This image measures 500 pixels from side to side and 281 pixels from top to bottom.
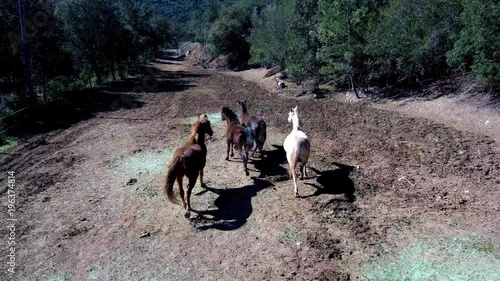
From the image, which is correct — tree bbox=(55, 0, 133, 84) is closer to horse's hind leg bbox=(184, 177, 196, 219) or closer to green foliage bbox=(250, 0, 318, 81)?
green foliage bbox=(250, 0, 318, 81)

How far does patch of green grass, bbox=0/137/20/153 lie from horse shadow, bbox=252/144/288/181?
28.8 ft

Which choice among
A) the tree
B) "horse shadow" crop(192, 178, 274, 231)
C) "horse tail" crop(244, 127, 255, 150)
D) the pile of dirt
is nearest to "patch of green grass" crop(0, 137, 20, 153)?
"horse shadow" crop(192, 178, 274, 231)

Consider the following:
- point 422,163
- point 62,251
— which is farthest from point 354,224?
point 62,251

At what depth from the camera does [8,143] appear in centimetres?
1217

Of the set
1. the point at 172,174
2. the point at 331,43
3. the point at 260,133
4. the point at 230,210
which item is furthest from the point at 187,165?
the point at 331,43

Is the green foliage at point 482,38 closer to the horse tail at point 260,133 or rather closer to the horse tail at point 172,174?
the horse tail at point 260,133

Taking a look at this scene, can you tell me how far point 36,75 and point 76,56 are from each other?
7.08m

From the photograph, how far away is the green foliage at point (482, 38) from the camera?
10789mm

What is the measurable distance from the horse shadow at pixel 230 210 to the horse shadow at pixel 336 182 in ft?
3.83

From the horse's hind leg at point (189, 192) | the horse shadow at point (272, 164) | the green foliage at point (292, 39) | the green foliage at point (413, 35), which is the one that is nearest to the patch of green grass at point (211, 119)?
the horse shadow at point (272, 164)

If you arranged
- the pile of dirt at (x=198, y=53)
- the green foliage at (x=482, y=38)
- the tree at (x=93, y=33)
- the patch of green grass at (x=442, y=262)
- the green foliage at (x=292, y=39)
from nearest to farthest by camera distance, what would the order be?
the patch of green grass at (x=442, y=262), the green foliage at (x=482, y=38), the green foliage at (x=292, y=39), the tree at (x=93, y=33), the pile of dirt at (x=198, y=53)

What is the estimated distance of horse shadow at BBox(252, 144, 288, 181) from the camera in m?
8.39

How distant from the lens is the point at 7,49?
16234 millimetres

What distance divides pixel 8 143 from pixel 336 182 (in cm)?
1162
